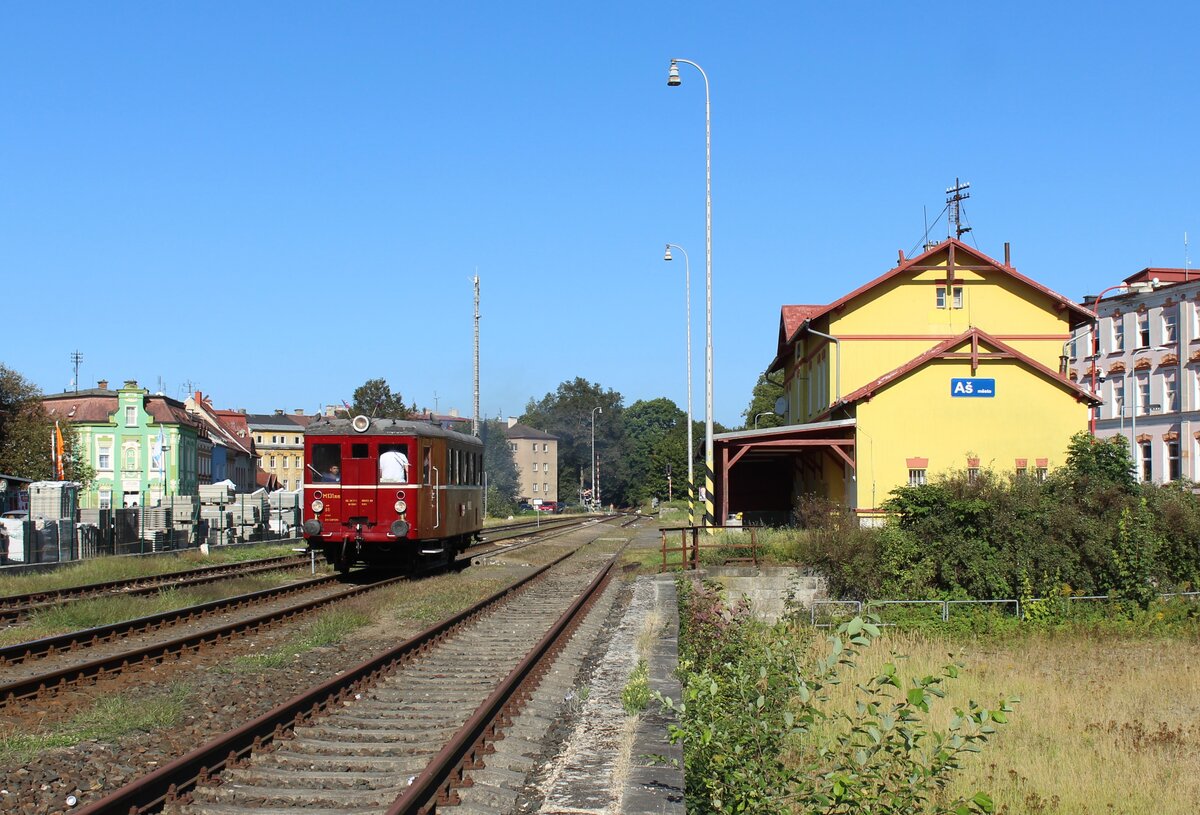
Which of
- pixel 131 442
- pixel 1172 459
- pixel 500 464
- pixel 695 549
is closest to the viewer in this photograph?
pixel 695 549

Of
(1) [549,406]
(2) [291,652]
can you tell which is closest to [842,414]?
(2) [291,652]

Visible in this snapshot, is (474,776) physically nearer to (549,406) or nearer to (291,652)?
(291,652)

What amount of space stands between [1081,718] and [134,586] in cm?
1562

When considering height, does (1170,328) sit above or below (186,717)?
above

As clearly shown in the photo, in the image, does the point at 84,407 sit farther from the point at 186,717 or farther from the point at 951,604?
the point at 186,717

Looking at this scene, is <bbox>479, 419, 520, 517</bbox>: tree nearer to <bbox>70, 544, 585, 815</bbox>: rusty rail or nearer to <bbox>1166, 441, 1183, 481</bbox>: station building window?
<bbox>1166, 441, 1183, 481</bbox>: station building window

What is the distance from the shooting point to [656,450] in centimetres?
9981

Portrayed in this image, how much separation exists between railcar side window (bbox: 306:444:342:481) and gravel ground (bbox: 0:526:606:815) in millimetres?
5745

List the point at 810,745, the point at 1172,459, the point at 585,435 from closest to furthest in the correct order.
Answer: the point at 810,745 → the point at 1172,459 → the point at 585,435

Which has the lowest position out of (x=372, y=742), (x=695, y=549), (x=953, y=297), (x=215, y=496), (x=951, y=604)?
(x=951, y=604)

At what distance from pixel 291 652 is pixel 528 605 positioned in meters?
5.63

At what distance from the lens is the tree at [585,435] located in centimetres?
12731

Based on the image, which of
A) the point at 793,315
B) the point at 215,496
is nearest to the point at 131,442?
the point at 215,496

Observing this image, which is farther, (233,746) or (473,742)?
(473,742)
